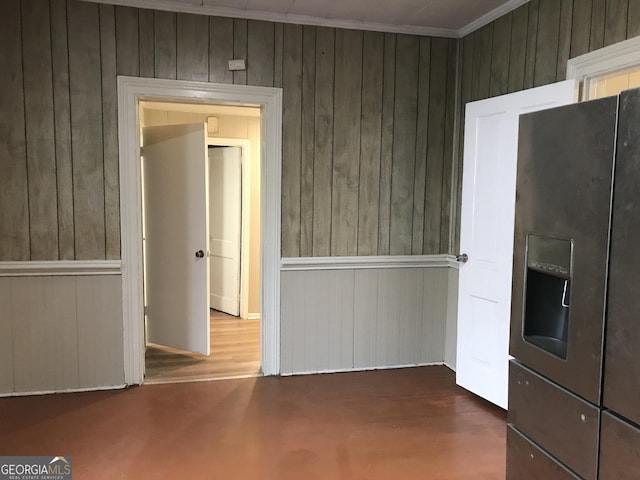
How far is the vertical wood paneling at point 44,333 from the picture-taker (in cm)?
329

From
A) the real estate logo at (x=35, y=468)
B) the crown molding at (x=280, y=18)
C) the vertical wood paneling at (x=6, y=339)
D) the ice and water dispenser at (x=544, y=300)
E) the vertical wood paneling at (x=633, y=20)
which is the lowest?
the real estate logo at (x=35, y=468)

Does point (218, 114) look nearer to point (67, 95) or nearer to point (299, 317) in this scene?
point (67, 95)

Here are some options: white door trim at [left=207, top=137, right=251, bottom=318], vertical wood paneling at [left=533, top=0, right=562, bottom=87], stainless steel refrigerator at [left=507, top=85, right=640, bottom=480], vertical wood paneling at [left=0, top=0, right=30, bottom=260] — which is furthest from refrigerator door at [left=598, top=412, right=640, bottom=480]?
white door trim at [left=207, top=137, right=251, bottom=318]

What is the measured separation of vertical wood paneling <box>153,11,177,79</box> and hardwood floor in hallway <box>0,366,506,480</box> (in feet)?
7.16

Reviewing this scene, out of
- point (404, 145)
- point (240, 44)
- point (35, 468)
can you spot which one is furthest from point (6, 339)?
point (404, 145)

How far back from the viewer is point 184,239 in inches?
154

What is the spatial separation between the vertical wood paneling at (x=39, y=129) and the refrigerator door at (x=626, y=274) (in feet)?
10.5

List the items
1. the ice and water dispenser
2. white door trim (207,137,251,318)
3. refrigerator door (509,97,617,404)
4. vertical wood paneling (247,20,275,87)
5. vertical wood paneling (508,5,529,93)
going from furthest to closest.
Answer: white door trim (207,137,251,318) < vertical wood paneling (247,20,275,87) < vertical wood paneling (508,5,529,93) < the ice and water dispenser < refrigerator door (509,97,617,404)

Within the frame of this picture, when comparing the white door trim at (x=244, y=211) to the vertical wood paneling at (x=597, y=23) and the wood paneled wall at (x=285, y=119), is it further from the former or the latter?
the vertical wood paneling at (x=597, y=23)

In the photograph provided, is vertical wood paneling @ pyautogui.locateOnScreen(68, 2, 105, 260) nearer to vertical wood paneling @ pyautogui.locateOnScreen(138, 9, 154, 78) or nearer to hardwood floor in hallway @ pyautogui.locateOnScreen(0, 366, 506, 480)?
vertical wood paneling @ pyautogui.locateOnScreen(138, 9, 154, 78)

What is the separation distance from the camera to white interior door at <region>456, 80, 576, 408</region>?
3.00m

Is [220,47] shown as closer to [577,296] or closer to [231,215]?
[231,215]

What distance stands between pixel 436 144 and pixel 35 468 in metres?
3.31

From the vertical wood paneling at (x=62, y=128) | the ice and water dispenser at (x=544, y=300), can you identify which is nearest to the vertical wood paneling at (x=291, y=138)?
the vertical wood paneling at (x=62, y=128)
